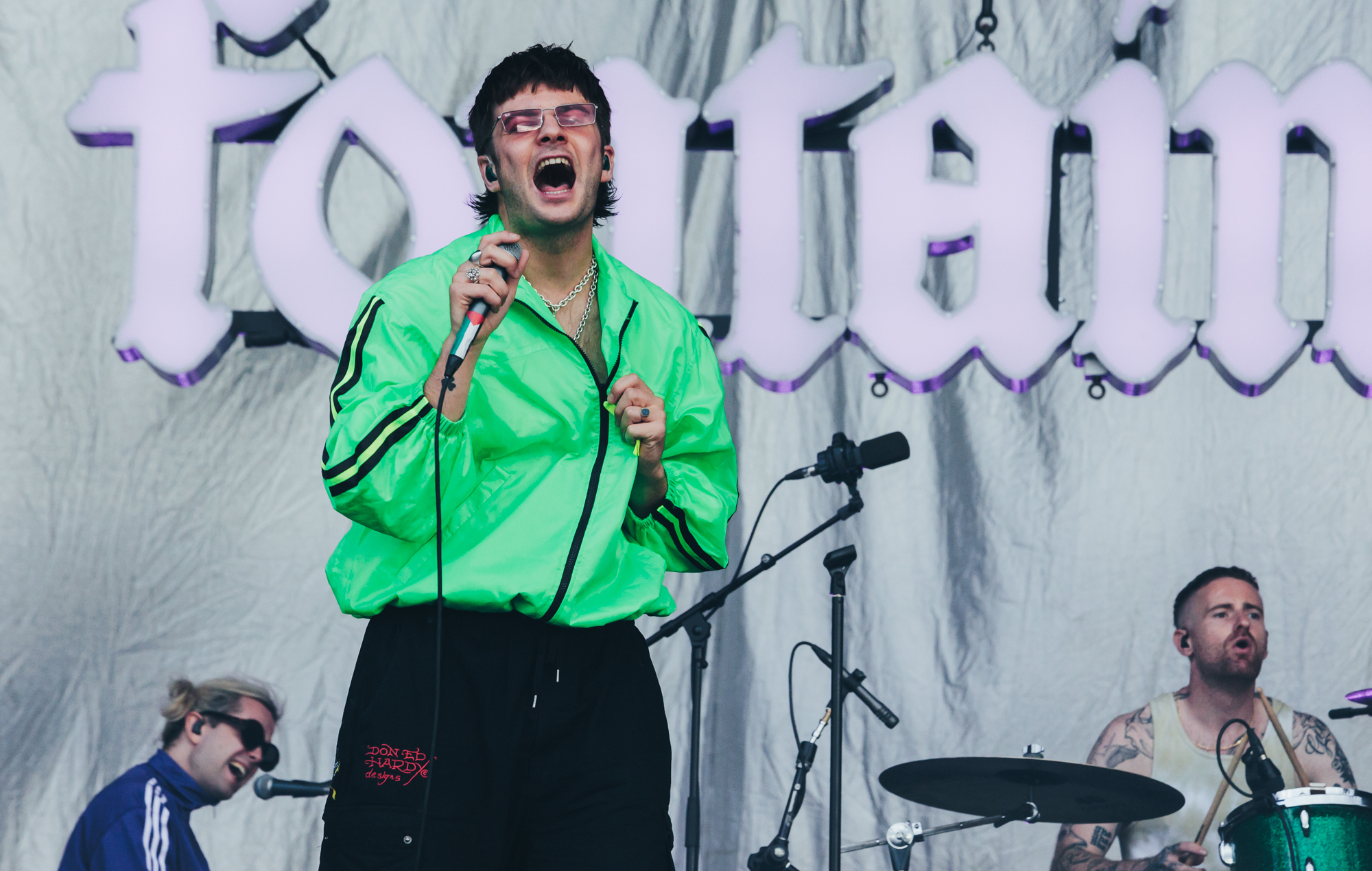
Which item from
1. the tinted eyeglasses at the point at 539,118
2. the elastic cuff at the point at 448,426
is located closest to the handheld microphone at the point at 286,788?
the elastic cuff at the point at 448,426

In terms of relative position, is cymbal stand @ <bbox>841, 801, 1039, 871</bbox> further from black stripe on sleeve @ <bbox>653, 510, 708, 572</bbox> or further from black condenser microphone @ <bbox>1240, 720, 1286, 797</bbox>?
black stripe on sleeve @ <bbox>653, 510, 708, 572</bbox>

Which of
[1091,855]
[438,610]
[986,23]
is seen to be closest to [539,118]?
[438,610]

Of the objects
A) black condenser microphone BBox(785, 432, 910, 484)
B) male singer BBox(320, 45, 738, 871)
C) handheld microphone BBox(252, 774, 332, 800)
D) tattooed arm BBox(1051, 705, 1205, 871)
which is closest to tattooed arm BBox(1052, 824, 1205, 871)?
tattooed arm BBox(1051, 705, 1205, 871)

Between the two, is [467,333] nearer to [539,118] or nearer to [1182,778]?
[539,118]

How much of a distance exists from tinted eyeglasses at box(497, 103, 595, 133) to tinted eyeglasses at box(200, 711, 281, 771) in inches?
75.8

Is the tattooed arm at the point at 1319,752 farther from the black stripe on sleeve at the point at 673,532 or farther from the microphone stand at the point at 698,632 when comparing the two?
the black stripe on sleeve at the point at 673,532

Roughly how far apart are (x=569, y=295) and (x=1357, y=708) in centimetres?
217

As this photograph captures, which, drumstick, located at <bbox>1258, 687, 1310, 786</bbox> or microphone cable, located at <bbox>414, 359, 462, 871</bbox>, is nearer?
microphone cable, located at <bbox>414, 359, 462, 871</bbox>

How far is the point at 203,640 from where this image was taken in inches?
130

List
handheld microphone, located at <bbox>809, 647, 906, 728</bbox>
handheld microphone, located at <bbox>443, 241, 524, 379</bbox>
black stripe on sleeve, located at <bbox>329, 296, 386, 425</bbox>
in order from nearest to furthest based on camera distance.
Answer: handheld microphone, located at <bbox>443, 241, 524, 379</bbox>
black stripe on sleeve, located at <bbox>329, 296, 386, 425</bbox>
handheld microphone, located at <bbox>809, 647, 906, 728</bbox>

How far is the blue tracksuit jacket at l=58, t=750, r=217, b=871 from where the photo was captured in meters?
3.18

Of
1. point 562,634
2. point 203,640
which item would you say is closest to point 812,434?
point 203,640

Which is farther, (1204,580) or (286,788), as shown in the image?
(1204,580)

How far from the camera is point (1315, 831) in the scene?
112 inches
